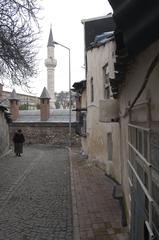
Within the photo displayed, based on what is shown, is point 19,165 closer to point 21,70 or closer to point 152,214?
point 21,70

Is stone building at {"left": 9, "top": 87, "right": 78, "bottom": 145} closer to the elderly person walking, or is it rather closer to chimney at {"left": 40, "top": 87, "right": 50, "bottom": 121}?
chimney at {"left": 40, "top": 87, "right": 50, "bottom": 121}

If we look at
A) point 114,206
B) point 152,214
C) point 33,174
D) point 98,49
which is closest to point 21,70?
point 98,49

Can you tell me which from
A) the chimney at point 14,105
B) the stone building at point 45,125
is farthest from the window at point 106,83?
the chimney at point 14,105

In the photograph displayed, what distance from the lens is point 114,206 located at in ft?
28.6

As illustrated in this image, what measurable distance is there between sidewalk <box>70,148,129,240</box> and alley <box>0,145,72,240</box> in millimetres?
228

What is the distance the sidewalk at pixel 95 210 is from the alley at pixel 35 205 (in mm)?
228

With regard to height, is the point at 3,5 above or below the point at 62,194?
above

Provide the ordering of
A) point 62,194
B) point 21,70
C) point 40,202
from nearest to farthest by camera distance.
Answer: point 40,202 → point 62,194 → point 21,70

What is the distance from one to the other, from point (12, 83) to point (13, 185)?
13.6 feet

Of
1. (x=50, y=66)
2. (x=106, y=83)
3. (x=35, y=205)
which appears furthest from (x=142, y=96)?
(x=50, y=66)

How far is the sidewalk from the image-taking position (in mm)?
6754

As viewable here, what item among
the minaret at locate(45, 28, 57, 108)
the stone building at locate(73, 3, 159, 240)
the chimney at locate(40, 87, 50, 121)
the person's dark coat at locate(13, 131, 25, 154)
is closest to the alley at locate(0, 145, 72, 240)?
the stone building at locate(73, 3, 159, 240)

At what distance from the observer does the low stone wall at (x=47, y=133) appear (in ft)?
107

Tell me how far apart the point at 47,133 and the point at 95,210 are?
24876mm
